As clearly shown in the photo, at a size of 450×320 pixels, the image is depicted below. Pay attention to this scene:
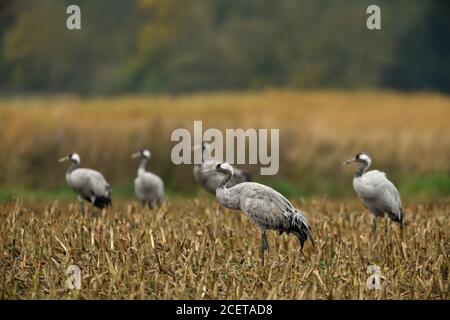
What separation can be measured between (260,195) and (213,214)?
234 centimetres

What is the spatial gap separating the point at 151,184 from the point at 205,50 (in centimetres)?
2187

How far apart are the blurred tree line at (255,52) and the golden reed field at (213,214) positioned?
35.8ft

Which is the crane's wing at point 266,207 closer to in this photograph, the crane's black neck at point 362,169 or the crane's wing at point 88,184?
the crane's black neck at point 362,169

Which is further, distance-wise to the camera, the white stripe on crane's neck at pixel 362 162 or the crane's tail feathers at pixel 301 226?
the white stripe on crane's neck at pixel 362 162

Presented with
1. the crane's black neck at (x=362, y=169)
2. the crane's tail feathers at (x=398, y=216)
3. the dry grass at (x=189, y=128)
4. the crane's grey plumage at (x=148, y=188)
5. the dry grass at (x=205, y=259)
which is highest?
the dry grass at (x=189, y=128)

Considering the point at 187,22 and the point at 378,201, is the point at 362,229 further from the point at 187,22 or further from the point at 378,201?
the point at 187,22

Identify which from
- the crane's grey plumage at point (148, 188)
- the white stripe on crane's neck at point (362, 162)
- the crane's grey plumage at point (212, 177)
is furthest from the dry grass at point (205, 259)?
the crane's grey plumage at point (212, 177)

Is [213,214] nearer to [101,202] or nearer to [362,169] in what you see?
[101,202]

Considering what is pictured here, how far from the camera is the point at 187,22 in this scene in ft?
108

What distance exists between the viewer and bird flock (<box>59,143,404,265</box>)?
7402 mm

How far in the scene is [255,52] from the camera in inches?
1325

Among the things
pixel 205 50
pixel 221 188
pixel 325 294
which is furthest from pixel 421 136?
pixel 205 50

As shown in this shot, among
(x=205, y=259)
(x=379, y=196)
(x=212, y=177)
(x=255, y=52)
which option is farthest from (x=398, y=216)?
(x=255, y=52)

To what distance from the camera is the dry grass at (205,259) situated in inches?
248
